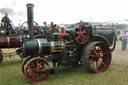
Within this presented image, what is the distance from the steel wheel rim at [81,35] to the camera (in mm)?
4660

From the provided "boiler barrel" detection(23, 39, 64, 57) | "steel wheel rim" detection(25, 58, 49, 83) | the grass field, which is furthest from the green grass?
"boiler barrel" detection(23, 39, 64, 57)

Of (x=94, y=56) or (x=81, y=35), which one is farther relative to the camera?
(x=94, y=56)

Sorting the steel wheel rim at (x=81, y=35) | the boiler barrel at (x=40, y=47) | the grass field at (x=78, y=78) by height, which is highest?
the steel wheel rim at (x=81, y=35)

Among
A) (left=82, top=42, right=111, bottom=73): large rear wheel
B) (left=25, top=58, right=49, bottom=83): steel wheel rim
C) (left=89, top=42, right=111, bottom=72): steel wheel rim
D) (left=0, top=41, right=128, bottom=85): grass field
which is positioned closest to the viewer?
(left=25, top=58, right=49, bottom=83): steel wheel rim

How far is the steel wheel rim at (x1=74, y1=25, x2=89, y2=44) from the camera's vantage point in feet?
15.3

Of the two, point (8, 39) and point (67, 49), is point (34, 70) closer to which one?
point (67, 49)

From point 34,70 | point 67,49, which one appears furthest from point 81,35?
point 34,70

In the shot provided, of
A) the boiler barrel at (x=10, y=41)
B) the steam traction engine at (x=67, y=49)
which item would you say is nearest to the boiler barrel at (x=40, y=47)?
the steam traction engine at (x=67, y=49)

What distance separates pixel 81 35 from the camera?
15.4 ft

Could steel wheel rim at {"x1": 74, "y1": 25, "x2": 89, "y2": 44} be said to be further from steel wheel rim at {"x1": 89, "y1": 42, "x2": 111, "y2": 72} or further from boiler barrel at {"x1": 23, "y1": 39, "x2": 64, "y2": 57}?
boiler barrel at {"x1": 23, "y1": 39, "x2": 64, "y2": 57}

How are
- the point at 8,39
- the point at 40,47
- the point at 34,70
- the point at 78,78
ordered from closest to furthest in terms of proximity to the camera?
1. the point at 34,70
2. the point at 40,47
3. the point at 78,78
4. the point at 8,39

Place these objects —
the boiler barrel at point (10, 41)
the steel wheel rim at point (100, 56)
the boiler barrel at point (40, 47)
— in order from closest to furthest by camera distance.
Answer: the boiler barrel at point (40, 47), the steel wheel rim at point (100, 56), the boiler barrel at point (10, 41)

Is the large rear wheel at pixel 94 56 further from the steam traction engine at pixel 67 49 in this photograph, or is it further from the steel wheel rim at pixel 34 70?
the steel wheel rim at pixel 34 70

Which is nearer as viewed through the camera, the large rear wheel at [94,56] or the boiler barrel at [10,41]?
the large rear wheel at [94,56]
